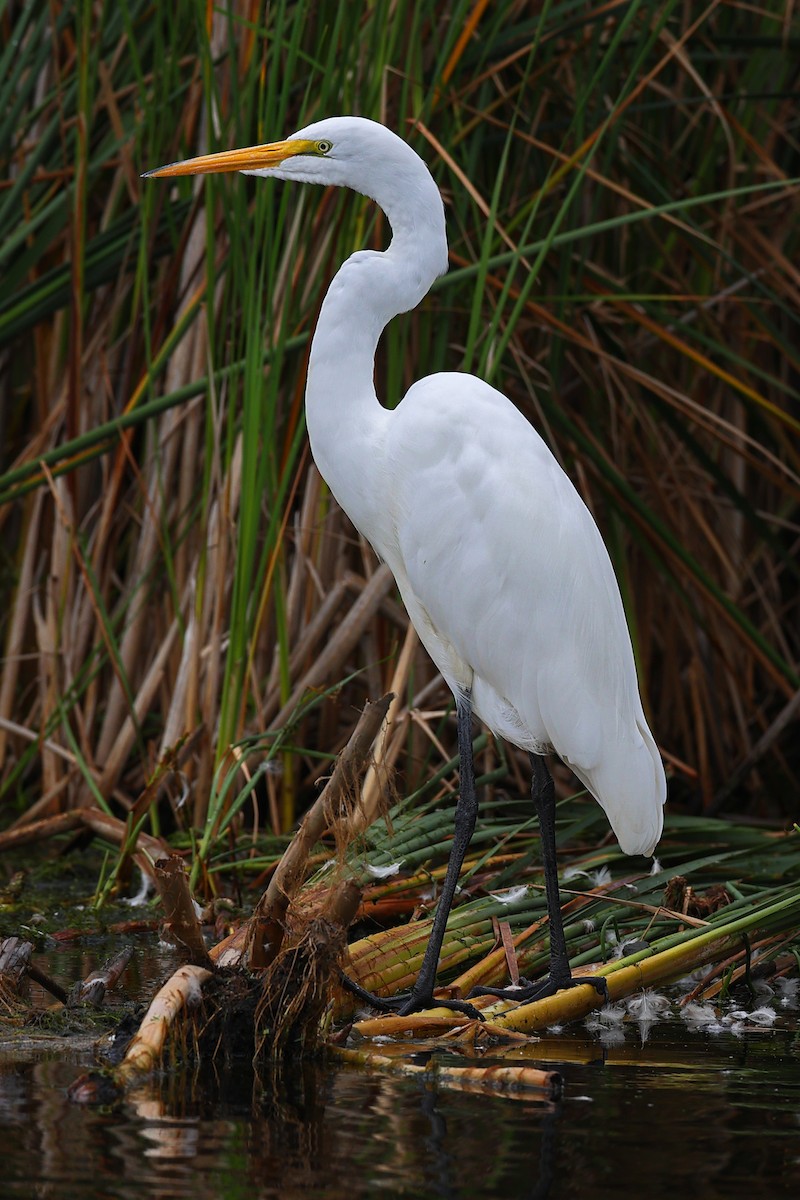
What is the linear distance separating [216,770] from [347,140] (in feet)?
5.09

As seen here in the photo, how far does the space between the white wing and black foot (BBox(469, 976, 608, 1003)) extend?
0.33m

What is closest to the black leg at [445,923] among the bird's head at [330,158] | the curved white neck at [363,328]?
the curved white neck at [363,328]

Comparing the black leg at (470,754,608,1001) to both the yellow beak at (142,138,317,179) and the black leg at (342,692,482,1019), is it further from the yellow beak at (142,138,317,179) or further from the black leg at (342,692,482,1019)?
the yellow beak at (142,138,317,179)

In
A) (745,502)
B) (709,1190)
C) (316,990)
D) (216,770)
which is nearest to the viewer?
(709,1190)

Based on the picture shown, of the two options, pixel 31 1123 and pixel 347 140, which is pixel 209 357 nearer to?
pixel 347 140

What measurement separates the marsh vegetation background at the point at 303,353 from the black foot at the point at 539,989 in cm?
68

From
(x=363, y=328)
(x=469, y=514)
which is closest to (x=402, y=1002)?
→ (x=469, y=514)

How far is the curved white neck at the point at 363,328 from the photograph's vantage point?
10.4 feet

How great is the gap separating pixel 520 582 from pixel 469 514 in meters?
0.18

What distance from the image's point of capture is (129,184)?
4.37 m

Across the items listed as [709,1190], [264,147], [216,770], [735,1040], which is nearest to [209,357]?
[264,147]

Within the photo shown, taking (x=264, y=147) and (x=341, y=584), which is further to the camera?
(x=341, y=584)

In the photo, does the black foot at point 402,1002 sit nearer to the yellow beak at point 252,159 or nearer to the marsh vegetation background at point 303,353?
the marsh vegetation background at point 303,353

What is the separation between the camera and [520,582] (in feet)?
10.8
